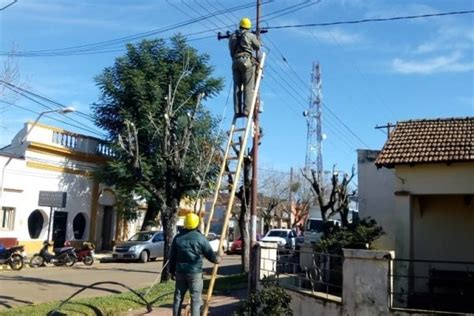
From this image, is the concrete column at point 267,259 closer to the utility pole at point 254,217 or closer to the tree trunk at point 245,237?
the utility pole at point 254,217

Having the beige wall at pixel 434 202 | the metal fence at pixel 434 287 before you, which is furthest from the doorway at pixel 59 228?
the metal fence at pixel 434 287

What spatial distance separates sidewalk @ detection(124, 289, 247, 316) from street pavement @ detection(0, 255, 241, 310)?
3431 millimetres

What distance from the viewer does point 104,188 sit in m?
34.6

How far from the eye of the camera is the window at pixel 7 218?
2762 cm

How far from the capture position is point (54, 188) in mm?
30906

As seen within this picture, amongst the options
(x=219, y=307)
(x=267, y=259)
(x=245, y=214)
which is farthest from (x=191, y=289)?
(x=245, y=214)

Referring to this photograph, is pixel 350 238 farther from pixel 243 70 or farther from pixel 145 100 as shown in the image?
pixel 145 100

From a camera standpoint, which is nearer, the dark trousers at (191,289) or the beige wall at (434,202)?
the dark trousers at (191,289)

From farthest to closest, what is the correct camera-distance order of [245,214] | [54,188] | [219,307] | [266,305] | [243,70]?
[54,188] < [245,214] < [219,307] < [243,70] < [266,305]

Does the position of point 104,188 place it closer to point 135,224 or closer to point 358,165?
point 135,224

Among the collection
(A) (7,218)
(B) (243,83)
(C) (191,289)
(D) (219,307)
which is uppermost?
(B) (243,83)

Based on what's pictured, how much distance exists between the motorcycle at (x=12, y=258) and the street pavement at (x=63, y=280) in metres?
0.35

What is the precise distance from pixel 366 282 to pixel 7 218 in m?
22.4

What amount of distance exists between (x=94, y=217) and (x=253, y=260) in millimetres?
23110
